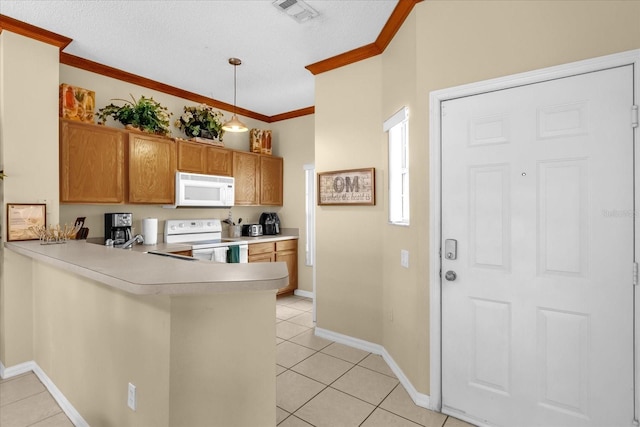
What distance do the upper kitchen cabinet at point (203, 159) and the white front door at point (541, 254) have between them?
309 centimetres

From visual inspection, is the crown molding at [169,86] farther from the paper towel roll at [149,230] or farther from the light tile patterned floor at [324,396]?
the light tile patterned floor at [324,396]

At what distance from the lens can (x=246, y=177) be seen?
184 inches

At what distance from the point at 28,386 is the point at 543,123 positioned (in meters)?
3.98

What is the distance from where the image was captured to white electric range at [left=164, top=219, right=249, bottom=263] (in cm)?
382

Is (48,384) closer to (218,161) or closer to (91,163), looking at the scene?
(91,163)

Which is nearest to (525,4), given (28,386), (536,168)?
(536,168)

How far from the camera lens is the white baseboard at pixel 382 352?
2.19 metres

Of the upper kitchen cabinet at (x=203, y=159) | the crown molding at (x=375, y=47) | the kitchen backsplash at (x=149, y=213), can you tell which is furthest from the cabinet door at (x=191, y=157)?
the crown molding at (x=375, y=47)

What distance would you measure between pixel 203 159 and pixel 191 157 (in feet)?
0.56

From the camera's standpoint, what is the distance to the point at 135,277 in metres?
1.31

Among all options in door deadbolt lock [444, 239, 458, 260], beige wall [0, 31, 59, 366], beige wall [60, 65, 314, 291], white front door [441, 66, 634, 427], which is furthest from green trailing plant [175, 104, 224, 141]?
door deadbolt lock [444, 239, 458, 260]

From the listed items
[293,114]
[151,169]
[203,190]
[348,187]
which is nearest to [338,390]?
[348,187]

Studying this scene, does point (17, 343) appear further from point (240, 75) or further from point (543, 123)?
point (543, 123)

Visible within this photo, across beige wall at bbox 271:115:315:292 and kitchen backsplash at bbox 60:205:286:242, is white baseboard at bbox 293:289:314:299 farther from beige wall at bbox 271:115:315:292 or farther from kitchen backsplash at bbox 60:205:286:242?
Answer: kitchen backsplash at bbox 60:205:286:242
